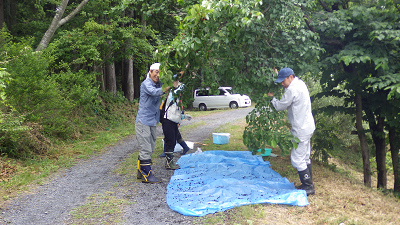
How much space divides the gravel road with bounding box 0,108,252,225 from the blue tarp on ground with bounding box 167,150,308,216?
0.21 m

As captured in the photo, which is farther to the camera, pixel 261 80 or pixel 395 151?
pixel 395 151

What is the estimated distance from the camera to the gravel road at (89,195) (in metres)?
3.51

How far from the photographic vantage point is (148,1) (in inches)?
245

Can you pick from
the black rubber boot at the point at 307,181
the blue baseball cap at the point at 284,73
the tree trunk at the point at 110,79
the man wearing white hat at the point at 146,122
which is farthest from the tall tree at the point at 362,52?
the tree trunk at the point at 110,79

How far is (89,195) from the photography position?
14.1 ft

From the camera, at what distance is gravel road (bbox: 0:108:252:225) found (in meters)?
3.51

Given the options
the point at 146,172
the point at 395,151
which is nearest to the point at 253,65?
the point at 146,172

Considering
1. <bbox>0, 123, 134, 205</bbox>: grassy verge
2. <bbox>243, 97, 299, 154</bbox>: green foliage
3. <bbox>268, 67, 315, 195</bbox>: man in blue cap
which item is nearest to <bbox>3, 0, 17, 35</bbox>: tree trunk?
<bbox>0, 123, 134, 205</bbox>: grassy verge

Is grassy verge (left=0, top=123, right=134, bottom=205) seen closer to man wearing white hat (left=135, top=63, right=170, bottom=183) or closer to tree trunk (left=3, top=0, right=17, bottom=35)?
man wearing white hat (left=135, top=63, right=170, bottom=183)

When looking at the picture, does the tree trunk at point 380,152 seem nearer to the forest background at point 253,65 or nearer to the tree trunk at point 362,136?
the forest background at point 253,65

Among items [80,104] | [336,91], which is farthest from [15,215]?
[336,91]

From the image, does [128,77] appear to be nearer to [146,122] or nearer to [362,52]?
[146,122]

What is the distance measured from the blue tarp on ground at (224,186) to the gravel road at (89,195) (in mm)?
210

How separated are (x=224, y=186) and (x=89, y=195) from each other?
1970mm
